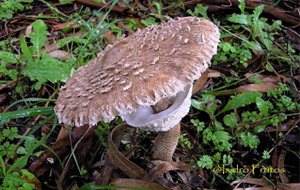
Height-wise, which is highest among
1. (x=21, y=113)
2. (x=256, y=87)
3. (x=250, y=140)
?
(x=21, y=113)

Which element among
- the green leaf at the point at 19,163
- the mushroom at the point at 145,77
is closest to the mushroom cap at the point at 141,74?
the mushroom at the point at 145,77

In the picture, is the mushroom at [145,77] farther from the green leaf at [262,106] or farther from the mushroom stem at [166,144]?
the green leaf at [262,106]

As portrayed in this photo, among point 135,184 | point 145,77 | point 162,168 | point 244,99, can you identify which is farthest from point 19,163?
point 244,99

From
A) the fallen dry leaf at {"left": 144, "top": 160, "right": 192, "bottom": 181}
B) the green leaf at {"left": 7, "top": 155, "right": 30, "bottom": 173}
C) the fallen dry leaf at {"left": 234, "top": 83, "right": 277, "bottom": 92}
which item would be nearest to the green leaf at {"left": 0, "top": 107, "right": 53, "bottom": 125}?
the green leaf at {"left": 7, "top": 155, "right": 30, "bottom": 173}

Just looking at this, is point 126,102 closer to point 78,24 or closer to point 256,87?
point 256,87

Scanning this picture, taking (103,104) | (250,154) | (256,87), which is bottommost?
(250,154)

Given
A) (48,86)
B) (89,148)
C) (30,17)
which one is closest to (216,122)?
(89,148)

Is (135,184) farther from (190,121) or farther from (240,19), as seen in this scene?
(240,19)
